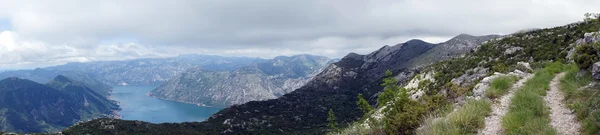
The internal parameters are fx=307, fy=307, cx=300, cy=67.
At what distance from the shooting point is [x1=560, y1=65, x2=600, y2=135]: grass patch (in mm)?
7413

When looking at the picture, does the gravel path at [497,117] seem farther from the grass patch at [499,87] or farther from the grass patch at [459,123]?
the grass patch at [499,87]

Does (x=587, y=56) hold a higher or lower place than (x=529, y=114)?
higher

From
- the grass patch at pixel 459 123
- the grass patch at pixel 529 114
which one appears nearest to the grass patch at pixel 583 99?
the grass patch at pixel 529 114

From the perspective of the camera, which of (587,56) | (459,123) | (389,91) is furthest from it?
(389,91)

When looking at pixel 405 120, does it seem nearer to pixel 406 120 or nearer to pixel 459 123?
pixel 406 120

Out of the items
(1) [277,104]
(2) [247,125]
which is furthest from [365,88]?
(2) [247,125]

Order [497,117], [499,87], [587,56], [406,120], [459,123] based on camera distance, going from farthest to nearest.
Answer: [499,87]
[587,56]
[406,120]
[497,117]
[459,123]

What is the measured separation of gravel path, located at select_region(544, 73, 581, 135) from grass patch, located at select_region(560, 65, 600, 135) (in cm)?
16

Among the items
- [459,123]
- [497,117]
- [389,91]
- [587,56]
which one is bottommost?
[497,117]

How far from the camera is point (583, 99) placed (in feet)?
32.1

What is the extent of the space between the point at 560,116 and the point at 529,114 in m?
0.93

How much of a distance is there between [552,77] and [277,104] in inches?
6552

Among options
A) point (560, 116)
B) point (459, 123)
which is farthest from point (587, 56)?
point (459, 123)

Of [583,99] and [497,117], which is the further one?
[583,99]
